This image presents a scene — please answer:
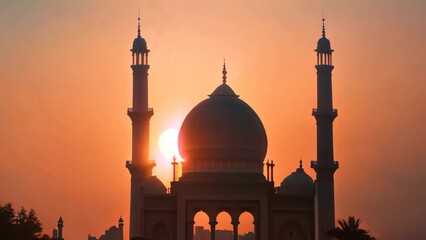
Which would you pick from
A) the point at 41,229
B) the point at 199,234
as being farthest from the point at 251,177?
the point at 199,234

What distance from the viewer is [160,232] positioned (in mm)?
77188

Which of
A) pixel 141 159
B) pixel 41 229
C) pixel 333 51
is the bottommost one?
pixel 41 229

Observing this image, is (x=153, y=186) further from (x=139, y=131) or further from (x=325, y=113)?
(x=325, y=113)

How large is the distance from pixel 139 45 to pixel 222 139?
7.59 meters

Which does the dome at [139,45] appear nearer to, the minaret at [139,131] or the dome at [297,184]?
the minaret at [139,131]

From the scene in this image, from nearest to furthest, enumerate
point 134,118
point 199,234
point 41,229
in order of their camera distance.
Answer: point 41,229
point 134,118
point 199,234

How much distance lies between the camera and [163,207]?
7681 centimetres

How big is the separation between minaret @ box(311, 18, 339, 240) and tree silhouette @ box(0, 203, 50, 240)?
1551cm

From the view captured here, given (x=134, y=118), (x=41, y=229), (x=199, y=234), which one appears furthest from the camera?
(x=199, y=234)

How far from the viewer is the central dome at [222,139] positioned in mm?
78188

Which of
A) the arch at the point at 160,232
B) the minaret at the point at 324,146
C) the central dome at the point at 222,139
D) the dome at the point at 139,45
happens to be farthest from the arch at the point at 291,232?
the dome at the point at 139,45

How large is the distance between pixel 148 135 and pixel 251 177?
6672 mm

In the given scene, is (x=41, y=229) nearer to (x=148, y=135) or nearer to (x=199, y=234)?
(x=148, y=135)

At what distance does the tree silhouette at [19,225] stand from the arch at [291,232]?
14.0 metres
